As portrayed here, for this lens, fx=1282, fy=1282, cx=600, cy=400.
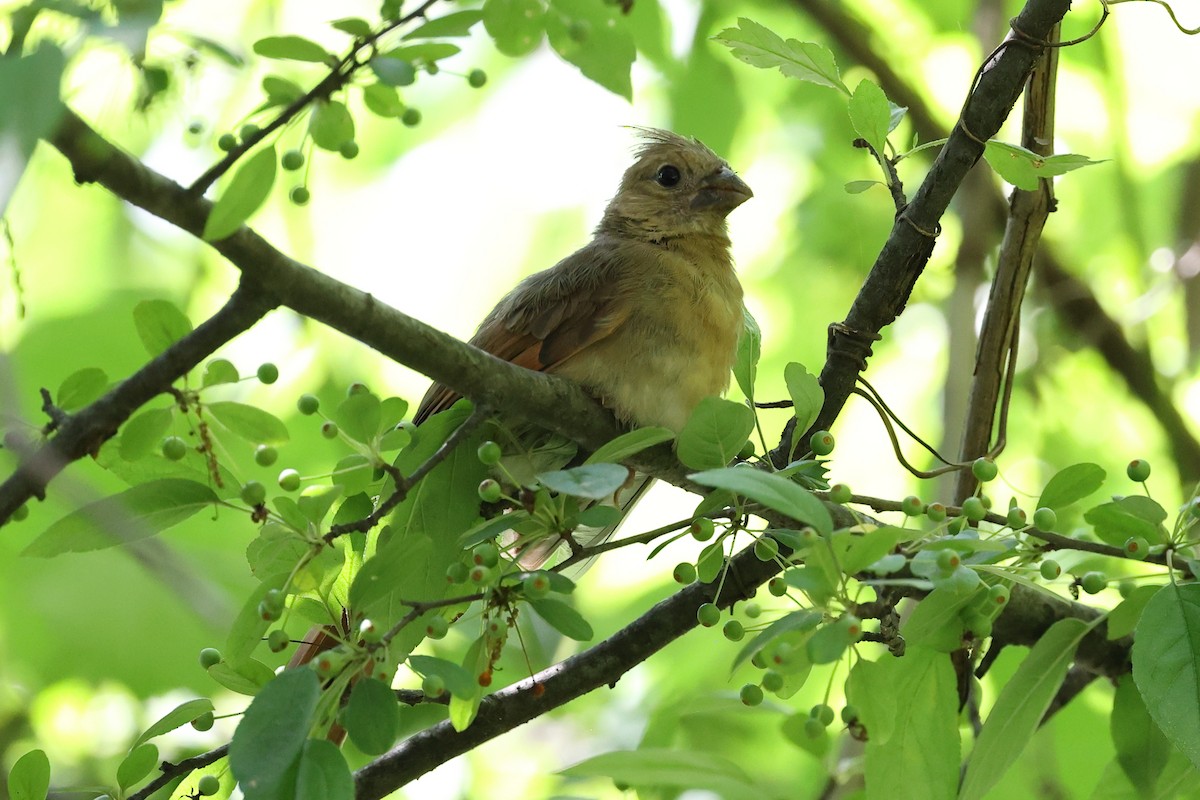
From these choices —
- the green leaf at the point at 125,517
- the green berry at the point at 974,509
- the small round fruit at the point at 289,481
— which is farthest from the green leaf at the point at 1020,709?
the green leaf at the point at 125,517

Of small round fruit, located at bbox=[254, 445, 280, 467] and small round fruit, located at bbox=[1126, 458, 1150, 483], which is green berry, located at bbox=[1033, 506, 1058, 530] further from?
small round fruit, located at bbox=[254, 445, 280, 467]

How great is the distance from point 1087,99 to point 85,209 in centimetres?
383

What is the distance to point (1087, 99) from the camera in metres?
4.75

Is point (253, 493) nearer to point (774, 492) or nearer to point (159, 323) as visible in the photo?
point (159, 323)

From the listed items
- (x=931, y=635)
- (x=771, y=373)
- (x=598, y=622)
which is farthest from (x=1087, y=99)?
(x=931, y=635)

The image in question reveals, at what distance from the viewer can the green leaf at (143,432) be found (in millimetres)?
1736

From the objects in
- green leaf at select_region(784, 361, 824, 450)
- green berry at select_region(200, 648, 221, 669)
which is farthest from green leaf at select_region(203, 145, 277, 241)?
green leaf at select_region(784, 361, 824, 450)

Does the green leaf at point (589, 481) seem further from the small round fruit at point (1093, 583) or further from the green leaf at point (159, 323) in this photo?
the small round fruit at point (1093, 583)

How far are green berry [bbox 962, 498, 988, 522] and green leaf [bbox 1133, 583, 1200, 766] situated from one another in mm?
263

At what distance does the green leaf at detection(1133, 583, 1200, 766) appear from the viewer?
1.72 m

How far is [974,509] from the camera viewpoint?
1765 mm

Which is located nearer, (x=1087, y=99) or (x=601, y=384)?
(x=601, y=384)

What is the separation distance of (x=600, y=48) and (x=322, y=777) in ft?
4.24

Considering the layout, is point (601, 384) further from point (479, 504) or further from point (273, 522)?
point (273, 522)
